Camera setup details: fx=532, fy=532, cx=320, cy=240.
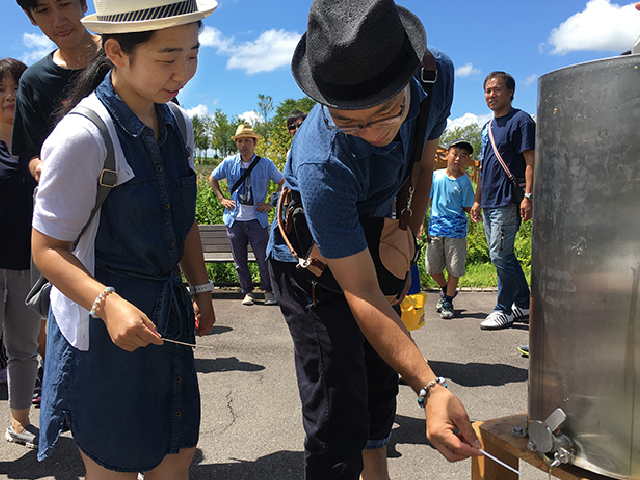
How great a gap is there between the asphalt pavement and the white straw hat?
1.68m

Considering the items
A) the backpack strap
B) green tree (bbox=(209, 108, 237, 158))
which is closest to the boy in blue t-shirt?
the backpack strap

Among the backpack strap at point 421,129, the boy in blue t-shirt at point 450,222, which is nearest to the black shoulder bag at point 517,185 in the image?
the boy in blue t-shirt at point 450,222

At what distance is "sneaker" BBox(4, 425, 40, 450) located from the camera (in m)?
3.14

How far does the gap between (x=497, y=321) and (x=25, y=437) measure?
4.34m

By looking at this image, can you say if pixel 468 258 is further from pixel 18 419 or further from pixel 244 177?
pixel 18 419

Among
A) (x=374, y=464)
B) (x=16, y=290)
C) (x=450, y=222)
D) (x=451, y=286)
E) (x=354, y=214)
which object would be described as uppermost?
(x=354, y=214)

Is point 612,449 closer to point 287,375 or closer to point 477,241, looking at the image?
point 287,375

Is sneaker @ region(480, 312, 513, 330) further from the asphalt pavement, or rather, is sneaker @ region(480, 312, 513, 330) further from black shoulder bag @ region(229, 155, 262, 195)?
black shoulder bag @ region(229, 155, 262, 195)

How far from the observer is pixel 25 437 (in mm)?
3150

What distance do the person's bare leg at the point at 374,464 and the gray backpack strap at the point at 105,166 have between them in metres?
1.54

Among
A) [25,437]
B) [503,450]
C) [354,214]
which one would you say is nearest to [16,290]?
[25,437]

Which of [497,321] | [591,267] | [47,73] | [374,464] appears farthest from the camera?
[497,321]

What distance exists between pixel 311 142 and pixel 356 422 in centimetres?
102

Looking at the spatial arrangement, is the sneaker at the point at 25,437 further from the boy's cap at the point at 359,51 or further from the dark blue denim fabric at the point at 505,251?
the dark blue denim fabric at the point at 505,251
